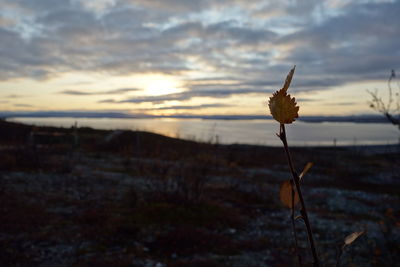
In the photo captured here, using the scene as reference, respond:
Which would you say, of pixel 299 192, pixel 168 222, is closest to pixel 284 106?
pixel 299 192

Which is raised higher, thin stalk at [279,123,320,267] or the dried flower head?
the dried flower head

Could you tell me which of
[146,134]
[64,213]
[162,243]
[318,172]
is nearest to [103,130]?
[146,134]

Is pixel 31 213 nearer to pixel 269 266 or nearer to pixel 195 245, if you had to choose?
pixel 195 245

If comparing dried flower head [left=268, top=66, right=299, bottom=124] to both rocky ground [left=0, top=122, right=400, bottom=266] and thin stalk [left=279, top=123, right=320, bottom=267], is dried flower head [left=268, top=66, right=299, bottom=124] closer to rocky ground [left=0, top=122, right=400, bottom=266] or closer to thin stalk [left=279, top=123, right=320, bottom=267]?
thin stalk [left=279, top=123, right=320, bottom=267]

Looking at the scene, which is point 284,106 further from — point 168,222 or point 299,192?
point 168,222

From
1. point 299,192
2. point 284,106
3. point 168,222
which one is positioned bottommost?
point 168,222

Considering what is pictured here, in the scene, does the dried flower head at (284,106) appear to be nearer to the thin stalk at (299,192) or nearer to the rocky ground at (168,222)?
the thin stalk at (299,192)

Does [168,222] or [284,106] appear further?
[168,222]

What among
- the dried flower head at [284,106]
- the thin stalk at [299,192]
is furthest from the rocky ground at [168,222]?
the dried flower head at [284,106]

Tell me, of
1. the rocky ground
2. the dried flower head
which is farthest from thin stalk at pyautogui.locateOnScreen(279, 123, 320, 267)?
the rocky ground
